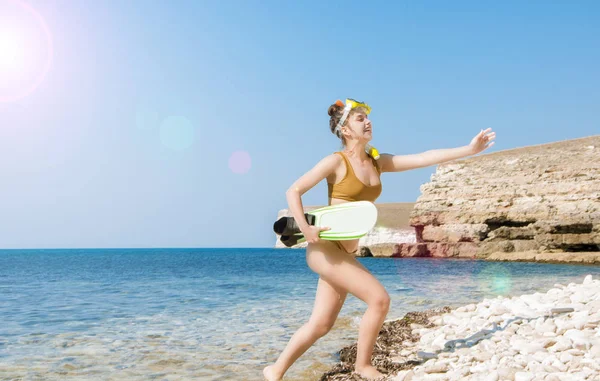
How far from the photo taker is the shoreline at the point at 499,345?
13.3 ft

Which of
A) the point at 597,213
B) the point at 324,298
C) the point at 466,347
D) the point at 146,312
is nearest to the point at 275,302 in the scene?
the point at 146,312

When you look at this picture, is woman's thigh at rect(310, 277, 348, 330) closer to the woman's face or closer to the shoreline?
the shoreline

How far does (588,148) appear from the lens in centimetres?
4366

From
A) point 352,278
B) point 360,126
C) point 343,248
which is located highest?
point 360,126

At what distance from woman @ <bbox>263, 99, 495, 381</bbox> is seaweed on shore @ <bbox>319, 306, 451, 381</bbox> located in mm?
455

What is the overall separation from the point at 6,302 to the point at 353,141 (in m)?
13.4

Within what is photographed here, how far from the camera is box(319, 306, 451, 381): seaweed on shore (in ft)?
15.7

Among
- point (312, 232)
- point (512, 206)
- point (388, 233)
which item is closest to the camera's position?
point (312, 232)

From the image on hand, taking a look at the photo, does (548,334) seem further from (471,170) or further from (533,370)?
(471,170)

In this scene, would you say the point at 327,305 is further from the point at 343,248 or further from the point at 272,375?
the point at 272,375

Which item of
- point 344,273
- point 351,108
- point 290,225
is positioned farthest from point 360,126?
point 344,273

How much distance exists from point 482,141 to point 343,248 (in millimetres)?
1624

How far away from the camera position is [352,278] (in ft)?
13.2

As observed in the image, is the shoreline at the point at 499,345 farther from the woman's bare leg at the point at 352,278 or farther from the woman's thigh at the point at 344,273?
the woman's thigh at the point at 344,273
